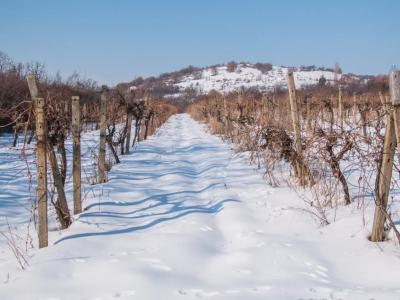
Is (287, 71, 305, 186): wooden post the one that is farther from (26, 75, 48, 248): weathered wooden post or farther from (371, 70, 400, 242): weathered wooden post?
(26, 75, 48, 248): weathered wooden post

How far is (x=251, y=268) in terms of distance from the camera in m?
3.68

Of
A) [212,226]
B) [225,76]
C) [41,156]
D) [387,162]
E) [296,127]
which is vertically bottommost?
[212,226]

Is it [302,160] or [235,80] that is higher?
[235,80]

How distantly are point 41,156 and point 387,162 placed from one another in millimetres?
3273

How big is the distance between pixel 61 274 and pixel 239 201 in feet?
11.1

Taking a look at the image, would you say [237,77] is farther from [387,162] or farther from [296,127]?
[387,162]

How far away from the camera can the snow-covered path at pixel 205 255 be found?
3.26 m

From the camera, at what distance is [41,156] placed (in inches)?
171

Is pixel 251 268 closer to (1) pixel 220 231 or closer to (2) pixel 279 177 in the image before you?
(1) pixel 220 231

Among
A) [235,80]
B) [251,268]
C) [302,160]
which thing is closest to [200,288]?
[251,268]

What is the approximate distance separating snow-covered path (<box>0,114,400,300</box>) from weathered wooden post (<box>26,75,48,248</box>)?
22 cm

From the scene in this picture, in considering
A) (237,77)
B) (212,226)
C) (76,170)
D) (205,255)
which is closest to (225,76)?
(237,77)

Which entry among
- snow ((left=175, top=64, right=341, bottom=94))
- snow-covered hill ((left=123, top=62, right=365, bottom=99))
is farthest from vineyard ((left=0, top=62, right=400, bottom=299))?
snow ((left=175, top=64, right=341, bottom=94))

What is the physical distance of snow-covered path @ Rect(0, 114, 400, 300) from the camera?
3262mm
